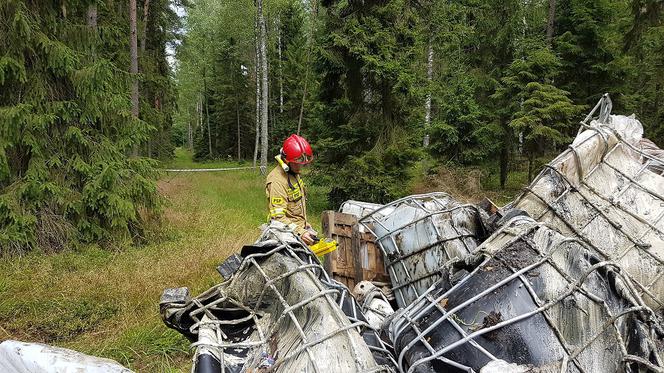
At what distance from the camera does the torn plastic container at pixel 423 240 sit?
3428mm

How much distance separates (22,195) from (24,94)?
1540 millimetres

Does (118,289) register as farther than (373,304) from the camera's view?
Yes

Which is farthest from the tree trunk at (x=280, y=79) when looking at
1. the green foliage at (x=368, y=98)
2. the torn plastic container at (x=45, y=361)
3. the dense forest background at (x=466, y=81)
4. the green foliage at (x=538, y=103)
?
the torn plastic container at (x=45, y=361)

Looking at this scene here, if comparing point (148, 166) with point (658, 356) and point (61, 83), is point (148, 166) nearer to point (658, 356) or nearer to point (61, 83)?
point (61, 83)

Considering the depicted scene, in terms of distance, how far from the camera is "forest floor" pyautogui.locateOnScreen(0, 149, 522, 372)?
13.8 ft

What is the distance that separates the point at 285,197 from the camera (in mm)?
4504

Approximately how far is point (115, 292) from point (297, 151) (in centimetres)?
306

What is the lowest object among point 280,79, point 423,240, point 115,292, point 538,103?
point 115,292

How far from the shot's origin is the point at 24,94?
6.60m

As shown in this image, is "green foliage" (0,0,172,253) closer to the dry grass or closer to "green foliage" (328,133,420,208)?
the dry grass

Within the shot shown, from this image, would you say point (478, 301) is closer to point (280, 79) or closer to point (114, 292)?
point (114, 292)

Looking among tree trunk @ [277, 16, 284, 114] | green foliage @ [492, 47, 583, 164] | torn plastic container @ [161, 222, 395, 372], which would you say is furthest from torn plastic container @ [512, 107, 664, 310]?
tree trunk @ [277, 16, 284, 114]

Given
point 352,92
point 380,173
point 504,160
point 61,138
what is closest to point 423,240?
point 61,138

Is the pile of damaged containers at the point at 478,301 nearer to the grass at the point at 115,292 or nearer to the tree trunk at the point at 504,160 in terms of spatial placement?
the grass at the point at 115,292
